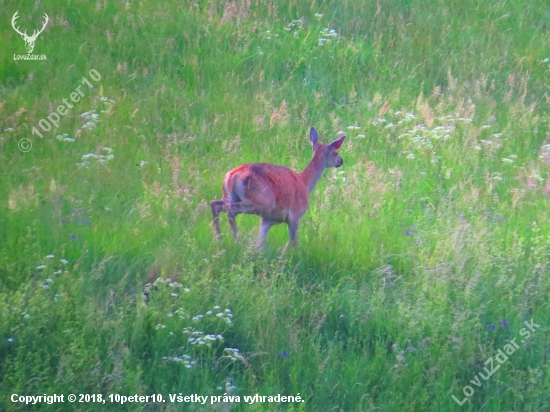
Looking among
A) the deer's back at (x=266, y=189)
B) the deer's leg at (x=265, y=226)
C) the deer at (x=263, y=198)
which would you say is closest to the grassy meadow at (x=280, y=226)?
the deer's leg at (x=265, y=226)

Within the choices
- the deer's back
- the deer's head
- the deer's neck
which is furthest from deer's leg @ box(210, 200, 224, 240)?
the deer's head

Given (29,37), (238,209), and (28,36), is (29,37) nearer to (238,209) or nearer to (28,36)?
(28,36)

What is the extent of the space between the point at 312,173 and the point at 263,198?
58.5 inches

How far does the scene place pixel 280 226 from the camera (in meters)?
8.79

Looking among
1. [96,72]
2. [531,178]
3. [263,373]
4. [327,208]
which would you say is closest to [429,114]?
[531,178]

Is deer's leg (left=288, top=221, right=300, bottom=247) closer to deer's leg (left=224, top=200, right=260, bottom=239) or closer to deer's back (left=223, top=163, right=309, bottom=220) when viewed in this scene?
deer's back (left=223, top=163, right=309, bottom=220)

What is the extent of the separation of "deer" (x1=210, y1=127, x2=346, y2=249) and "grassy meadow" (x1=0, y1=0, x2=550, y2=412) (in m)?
0.20

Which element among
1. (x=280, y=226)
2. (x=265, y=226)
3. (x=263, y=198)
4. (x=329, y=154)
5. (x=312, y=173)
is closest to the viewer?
(x=263, y=198)

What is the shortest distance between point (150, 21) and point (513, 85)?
19.3ft

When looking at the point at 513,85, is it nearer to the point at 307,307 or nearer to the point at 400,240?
the point at 400,240

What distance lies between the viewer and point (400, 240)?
804 centimetres

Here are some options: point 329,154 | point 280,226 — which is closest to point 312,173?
point 329,154

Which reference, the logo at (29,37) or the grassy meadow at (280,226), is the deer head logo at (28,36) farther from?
the grassy meadow at (280,226)

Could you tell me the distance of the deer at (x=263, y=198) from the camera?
312 inches
